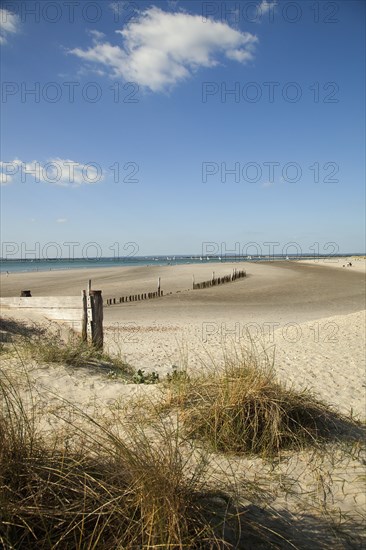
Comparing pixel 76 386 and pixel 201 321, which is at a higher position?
pixel 76 386

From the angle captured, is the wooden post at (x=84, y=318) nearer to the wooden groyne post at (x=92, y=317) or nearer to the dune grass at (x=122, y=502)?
the wooden groyne post at (x=92, y=317)

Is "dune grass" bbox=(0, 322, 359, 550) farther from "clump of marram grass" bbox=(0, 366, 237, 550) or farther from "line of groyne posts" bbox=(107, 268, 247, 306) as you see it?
"line of groyne posts" bbox=(107, 268, 247, 306)

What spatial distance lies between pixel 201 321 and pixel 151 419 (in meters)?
12.7

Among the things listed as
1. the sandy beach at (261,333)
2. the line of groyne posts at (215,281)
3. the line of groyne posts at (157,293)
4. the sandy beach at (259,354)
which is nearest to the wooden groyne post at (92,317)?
the sandy beach at (261,333)

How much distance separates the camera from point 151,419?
414 centimetres

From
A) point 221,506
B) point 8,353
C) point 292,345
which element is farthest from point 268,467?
point 292,345

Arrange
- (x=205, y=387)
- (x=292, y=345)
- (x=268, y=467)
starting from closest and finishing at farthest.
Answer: (x=268, y=467)
(x=205, y=387)
(x=292, y=345)

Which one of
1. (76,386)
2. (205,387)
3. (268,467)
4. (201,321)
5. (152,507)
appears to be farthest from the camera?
(201,321)

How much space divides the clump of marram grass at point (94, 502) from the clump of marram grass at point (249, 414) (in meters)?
1.36

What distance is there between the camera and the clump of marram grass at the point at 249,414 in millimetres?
3826

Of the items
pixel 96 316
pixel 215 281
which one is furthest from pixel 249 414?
pixel 215 281

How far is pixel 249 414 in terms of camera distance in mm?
3961

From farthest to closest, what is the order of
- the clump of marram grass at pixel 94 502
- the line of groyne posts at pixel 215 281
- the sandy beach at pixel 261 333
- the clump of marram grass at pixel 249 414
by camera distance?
the line of groyne posts at pixel 215 281
the sandy beach at pixel 261 333
the clump of marram grass at pixel 249 414
the clump of marram grass at pixel 94 502

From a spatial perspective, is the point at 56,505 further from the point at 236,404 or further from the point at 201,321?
the point at 201,321
